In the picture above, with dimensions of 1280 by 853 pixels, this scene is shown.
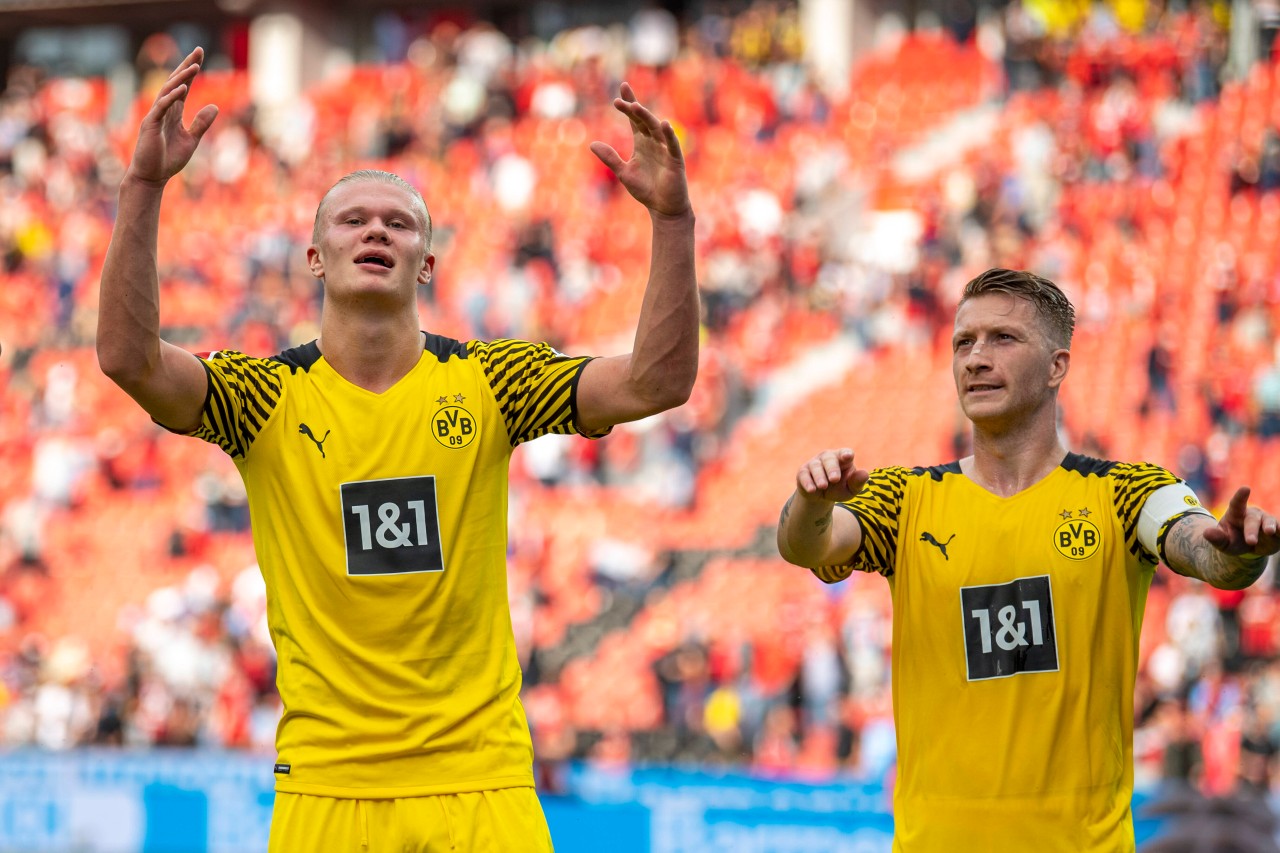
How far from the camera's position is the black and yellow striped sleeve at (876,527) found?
4.93 meters

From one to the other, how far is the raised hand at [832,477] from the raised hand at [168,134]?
1716 mm

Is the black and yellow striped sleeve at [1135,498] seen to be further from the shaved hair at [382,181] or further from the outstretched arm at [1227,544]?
the shaved hair at [382,181]

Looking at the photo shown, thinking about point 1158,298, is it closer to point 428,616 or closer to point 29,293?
point 428,616

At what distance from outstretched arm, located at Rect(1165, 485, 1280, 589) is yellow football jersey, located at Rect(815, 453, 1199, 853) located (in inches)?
5.2

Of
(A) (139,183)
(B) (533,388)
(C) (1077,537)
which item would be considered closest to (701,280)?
(C) (1077,537)

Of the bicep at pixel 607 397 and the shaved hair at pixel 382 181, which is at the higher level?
the shaved hair at pixel 382 181

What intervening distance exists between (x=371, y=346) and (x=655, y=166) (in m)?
0.92

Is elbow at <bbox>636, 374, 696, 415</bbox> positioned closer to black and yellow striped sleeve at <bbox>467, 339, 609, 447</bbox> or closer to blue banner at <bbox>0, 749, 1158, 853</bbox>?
black and yellow striped sleeve at <bbox>467, 339, 609, 447</bbox>

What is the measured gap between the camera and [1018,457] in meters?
4.96

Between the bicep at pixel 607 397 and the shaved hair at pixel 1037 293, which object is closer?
the bicep at pixel 607 397

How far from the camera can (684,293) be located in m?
4.30

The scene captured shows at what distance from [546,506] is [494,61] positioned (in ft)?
32.4

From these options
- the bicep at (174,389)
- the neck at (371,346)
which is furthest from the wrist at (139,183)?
the neck at (371,346)

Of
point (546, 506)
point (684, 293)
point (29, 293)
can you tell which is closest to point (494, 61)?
point (29, 293)
